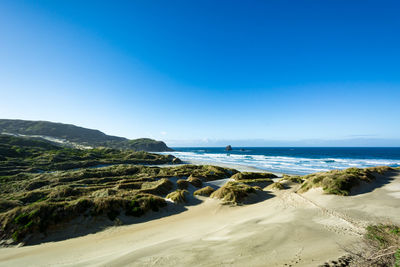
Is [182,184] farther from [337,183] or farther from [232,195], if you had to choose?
[337,183]

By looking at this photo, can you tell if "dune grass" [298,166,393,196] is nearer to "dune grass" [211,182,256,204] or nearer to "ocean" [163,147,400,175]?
"dune grass" [211,182,256,204]

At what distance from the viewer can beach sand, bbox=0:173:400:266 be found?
5.46m

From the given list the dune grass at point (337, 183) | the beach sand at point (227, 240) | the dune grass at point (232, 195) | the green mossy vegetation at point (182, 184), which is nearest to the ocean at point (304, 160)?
the dune grass at point (337, 183)

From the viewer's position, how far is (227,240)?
6688 millimetres

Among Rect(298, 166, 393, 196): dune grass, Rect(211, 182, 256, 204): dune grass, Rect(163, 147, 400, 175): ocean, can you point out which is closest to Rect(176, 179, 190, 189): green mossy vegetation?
Rect(211, 182, 256, 204): dune grass

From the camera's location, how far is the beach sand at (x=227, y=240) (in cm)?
546

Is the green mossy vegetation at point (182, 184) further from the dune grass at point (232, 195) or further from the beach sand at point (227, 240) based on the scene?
the beach sand at point (227, 240)

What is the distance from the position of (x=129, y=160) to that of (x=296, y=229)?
4355 cm

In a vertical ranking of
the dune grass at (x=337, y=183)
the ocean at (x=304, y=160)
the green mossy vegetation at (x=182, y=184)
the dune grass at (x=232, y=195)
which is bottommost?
the ocean at (x=304, y=160)

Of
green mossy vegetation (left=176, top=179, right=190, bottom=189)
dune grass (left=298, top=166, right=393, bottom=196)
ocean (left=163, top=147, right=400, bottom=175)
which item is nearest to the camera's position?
dune grass (left=298, top=166, right=393, bottom=196)

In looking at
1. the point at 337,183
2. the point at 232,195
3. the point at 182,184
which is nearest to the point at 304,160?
the point at 337,183

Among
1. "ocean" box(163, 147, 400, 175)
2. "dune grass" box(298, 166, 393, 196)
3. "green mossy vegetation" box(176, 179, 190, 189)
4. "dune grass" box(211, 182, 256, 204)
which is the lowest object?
"ocean" box(163, 147, 400, 175)

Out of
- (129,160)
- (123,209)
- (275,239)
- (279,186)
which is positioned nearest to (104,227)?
(123,209)

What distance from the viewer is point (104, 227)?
376 inches
